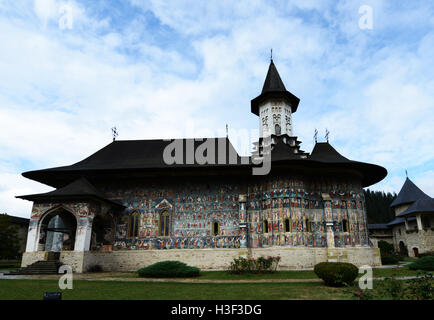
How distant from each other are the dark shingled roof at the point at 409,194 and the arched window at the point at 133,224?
34543mm

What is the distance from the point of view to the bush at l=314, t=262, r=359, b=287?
9592 millimetres

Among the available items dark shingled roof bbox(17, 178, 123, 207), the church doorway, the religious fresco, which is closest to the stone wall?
the religious fresco

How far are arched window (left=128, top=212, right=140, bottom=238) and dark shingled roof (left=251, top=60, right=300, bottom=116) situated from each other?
1223 centimetres

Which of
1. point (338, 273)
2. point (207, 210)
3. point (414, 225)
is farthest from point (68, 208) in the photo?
point (414, 225)

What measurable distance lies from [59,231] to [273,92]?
17233mm

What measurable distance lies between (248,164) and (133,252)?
8.69 m

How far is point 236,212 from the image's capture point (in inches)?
746

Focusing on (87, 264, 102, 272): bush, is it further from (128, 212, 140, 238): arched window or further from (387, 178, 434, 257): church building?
(387, 178, 434, 257): church building

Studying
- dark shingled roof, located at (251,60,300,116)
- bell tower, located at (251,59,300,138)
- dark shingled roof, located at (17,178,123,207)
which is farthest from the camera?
dark shingled roof, located at (251,60,300,116)

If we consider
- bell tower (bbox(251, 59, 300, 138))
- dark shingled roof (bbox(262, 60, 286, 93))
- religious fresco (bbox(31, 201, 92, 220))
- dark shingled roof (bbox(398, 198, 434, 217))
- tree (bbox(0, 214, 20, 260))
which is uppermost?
dark shingled roof (bbox(262, 60, 286, 93))

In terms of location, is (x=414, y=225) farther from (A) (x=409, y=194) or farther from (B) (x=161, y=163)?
(B) (x=161, y=163)
